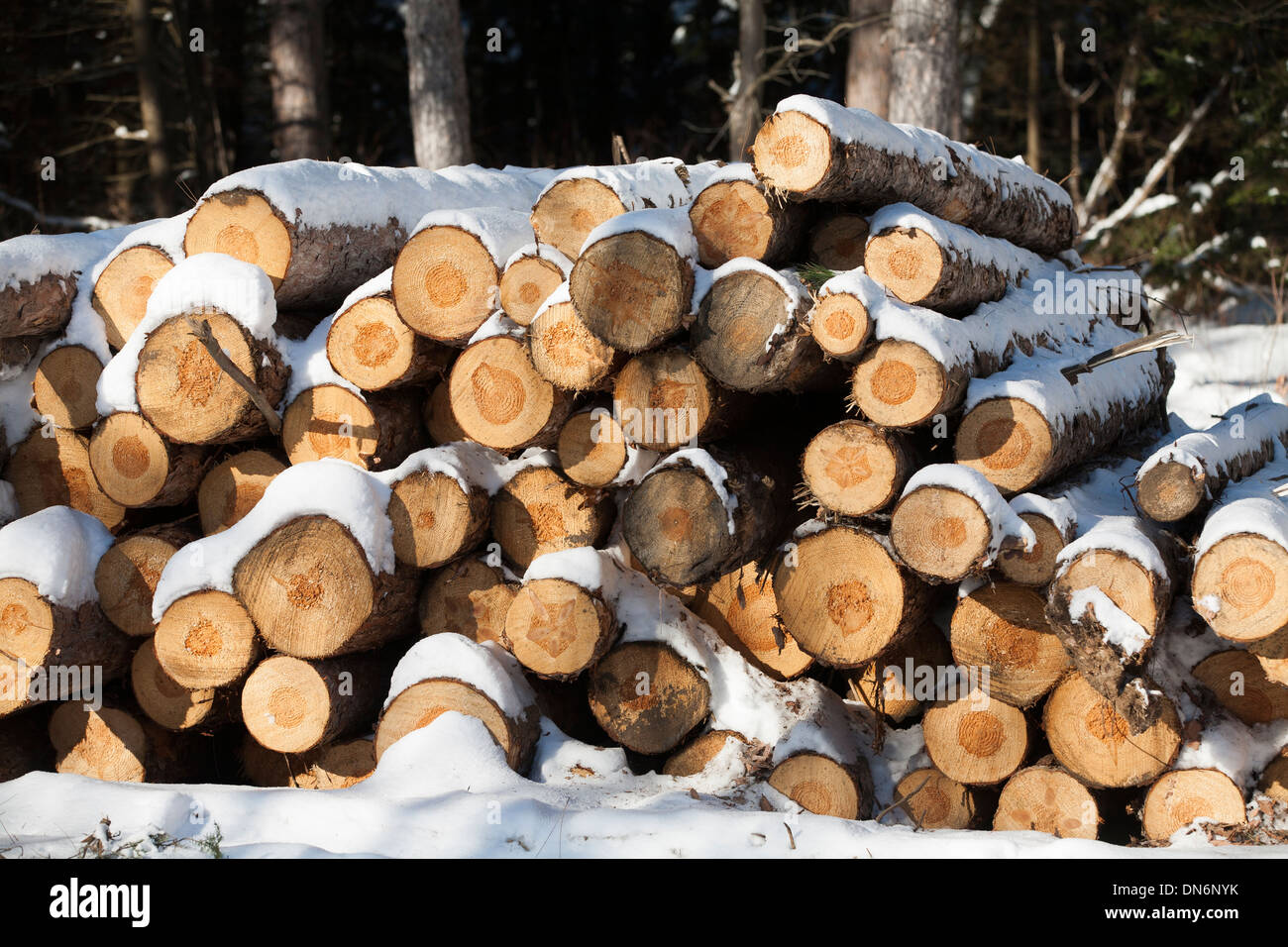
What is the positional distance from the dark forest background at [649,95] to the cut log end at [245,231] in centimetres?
620

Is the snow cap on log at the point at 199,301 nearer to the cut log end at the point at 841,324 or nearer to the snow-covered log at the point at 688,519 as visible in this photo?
the snow-covered log at the point at 688,519

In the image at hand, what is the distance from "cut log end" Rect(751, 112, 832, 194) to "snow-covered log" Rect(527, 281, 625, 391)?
0.87 m

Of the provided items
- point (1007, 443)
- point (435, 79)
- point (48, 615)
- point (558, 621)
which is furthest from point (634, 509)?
point (435, 79)

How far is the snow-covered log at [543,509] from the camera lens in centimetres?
438

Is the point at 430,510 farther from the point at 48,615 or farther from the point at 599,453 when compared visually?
the point at 48,615

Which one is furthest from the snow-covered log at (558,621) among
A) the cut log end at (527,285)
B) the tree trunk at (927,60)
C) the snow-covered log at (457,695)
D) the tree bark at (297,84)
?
the tree bark at (297,84)

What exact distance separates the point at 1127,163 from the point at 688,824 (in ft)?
49.0

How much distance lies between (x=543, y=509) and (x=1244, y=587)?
99.0 inches

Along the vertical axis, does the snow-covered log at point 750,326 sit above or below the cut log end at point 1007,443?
above

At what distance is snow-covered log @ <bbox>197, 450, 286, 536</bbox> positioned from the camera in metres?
4.50

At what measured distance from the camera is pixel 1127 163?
15.5m

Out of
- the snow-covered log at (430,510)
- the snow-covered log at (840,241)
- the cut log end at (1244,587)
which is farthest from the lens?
the snow-covered log at (840,241)
